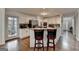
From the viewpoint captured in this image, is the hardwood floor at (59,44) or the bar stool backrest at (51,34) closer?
the hardwood floor at (59,44)

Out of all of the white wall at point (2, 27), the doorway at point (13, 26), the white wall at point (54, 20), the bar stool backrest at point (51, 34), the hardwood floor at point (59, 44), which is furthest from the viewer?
the bar stool backrest at point (51, 34)

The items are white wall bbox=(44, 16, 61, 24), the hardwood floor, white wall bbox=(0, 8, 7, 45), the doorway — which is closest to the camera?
white wall bbox=(0, 8, 7, 45)

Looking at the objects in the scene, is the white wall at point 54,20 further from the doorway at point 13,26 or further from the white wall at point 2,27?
the white wall at point 2,27

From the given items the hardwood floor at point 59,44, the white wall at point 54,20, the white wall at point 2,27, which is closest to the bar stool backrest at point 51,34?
the hardwood floor at point 59,44

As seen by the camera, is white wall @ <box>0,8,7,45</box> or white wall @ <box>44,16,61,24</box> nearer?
white wall @ <box>0,8,7,45</box>

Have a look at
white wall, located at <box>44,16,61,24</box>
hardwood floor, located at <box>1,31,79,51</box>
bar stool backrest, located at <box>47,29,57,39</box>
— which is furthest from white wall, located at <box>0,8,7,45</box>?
bar stool backrest, located at <box>47,29,57,39</box>

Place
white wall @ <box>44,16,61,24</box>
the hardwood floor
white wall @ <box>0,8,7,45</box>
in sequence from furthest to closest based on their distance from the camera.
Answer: white wall @ <box>44,16,61,24</box> → the hardwood floor → white wall @ <box>0,8,7,45</box>

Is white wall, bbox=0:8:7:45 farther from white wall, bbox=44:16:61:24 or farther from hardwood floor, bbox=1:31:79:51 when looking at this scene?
white wall, bbox=44:16:61:24

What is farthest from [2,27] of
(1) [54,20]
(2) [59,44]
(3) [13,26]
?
(2) [59,44]

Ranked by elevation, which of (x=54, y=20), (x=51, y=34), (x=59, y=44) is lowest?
(x=59, y=44)

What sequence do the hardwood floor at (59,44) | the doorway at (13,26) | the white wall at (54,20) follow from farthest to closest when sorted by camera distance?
the white wall at (54,20), the doorway at (13,26), the hardwood floor at (59,44)

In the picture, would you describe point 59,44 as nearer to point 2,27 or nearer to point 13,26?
point 13,26
